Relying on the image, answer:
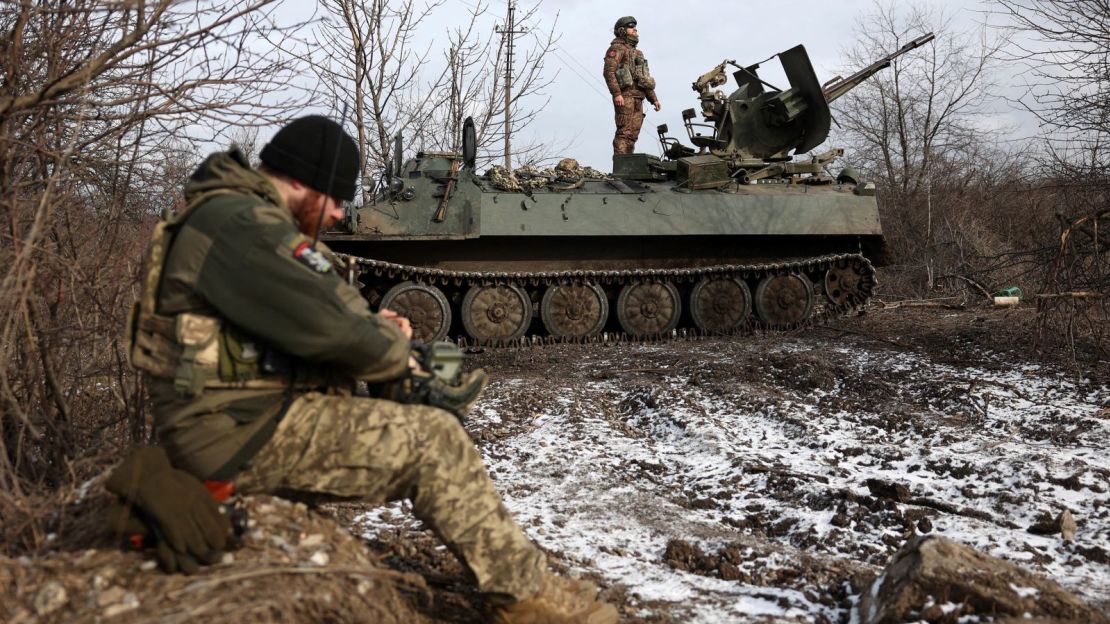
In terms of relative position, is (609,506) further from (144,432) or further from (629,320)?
(629,320)

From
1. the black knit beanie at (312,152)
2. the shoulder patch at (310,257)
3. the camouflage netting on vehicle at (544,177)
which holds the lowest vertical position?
the shoulder patch at (310,257)

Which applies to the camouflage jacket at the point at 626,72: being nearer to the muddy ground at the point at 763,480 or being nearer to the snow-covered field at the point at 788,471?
the muddy ground at the point at 763,480

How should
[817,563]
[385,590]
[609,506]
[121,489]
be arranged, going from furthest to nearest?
[609,506], [817,563], [385,590], [121,489]

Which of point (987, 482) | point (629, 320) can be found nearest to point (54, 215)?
point (987, 482)

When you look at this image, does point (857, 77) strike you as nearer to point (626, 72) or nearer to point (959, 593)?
point (626, 72)

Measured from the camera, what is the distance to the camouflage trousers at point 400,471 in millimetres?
2812

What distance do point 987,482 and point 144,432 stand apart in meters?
4.53

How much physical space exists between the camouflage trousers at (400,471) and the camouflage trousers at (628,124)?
10818 mm

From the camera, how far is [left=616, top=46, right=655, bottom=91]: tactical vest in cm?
1308

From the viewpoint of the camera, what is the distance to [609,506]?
4.91 meters

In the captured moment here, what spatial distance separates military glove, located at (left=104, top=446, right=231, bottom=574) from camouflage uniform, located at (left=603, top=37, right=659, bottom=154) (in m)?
11.3

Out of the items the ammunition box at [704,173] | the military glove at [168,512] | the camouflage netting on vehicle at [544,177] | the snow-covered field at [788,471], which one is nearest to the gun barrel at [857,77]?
the ammunition box at [704,173]

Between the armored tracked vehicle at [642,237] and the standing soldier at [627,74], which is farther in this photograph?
the standing soldier at [627,74]

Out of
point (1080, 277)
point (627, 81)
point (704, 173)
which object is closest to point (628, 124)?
point (627, 81)
